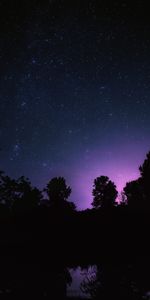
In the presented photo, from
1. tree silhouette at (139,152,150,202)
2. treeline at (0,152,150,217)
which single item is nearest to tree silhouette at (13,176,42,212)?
treeline at (0,152,150,217)

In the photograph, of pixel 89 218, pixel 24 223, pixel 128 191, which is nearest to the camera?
pixel 89 218

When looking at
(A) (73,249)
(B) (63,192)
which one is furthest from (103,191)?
(A) (73,249)

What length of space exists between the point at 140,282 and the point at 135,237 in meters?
2.81

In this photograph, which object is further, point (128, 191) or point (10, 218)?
point (128, 191)

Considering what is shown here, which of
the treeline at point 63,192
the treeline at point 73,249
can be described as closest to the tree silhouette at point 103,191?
the treeline at point 63,192

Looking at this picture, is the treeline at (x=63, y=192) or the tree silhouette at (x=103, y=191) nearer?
the treeline at (x=63, y=192)

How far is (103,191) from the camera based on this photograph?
50.5 meters

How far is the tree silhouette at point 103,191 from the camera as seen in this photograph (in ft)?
163

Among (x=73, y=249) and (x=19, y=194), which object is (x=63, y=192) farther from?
(x=73, y=249)

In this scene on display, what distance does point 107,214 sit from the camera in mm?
16328

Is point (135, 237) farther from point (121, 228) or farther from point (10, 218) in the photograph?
point (10, 218)

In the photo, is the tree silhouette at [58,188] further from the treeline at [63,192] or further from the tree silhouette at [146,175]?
the tree silhouette at [146,175]

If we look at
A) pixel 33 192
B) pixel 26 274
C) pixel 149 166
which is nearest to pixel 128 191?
pixel 149 166

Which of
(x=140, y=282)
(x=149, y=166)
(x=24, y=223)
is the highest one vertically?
(x=149, y=166)
